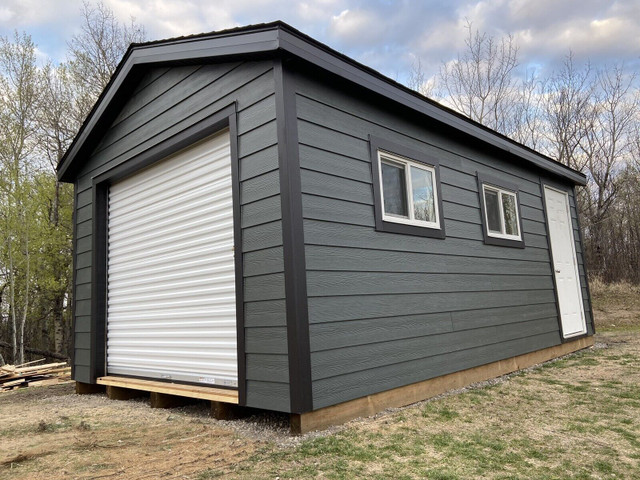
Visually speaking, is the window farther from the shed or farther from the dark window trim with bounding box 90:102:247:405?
the dark window trim with bounding box 90:102:247:405

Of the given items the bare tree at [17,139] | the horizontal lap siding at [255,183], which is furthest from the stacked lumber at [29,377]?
the bare tree at [17,139]

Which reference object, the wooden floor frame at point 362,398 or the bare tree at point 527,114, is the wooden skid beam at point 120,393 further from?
the bare tree at point 527,114

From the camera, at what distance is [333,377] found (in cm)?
344

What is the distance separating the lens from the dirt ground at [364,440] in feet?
8.67

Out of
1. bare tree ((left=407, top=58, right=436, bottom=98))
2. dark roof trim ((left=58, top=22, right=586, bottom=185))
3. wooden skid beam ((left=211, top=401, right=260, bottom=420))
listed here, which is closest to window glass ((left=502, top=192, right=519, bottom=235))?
dark roof trim ((left=58, top=22, right=586, bottom=185))

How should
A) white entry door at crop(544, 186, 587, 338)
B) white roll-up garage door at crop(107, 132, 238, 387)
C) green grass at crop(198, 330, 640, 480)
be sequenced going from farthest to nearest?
white entry door at crop(544, 186, 587, 338)
white roll-up garage door at crop(107, 132, 238, 387)
green grass at crop(198, 330, 640, 480)

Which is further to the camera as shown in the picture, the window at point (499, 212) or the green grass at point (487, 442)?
the window at point (499, 212)

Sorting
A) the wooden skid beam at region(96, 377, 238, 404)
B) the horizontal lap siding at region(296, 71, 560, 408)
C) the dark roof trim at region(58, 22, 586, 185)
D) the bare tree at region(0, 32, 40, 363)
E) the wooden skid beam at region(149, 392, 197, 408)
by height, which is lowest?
the wooden skid beam at region(149, 392, 197, 408)

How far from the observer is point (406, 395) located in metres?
4.12

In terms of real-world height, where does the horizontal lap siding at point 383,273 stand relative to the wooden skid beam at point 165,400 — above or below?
above

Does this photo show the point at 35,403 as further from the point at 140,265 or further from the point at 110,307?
the point at 140,265

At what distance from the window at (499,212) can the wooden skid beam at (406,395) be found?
5.16 feet

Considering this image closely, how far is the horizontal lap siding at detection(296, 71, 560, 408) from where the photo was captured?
3553 millimetres

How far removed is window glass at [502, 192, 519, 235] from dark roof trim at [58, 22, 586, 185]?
670mm
